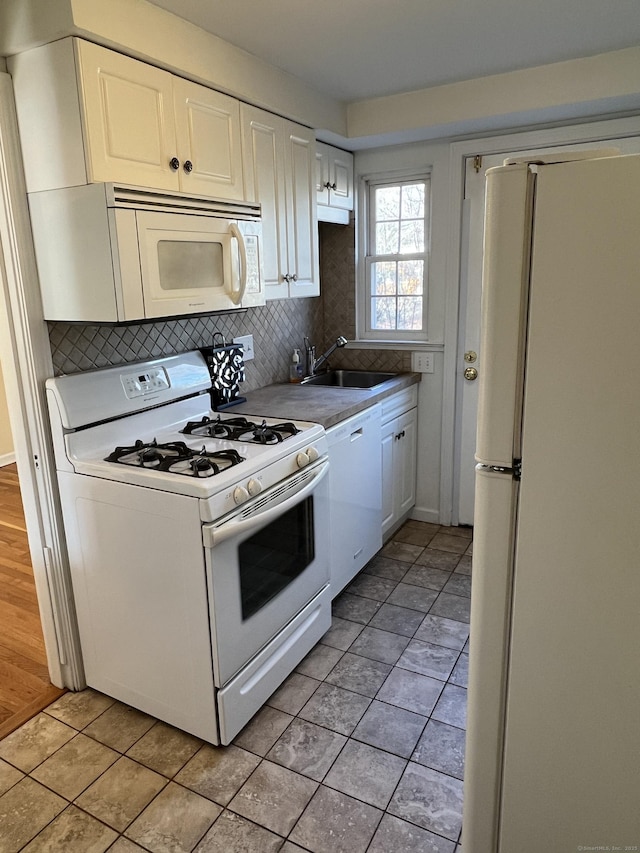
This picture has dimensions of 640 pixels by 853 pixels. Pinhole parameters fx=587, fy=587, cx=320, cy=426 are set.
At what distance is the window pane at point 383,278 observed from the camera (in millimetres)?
3531

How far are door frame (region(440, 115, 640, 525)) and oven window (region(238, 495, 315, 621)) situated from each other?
4.82 ft

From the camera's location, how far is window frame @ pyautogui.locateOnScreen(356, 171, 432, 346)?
133 inches

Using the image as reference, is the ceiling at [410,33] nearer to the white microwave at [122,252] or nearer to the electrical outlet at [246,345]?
the white microwave at [122,252]

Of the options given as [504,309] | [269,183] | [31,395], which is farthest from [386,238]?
[504,309]

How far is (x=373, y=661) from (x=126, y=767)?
99 centimetres

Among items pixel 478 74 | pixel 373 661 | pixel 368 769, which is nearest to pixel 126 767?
pixel 368 769

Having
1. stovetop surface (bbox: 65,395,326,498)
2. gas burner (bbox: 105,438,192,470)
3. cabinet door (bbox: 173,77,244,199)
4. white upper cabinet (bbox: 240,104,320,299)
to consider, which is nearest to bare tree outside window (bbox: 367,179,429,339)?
white upper cabinet (bbox: 240,104,320,299)

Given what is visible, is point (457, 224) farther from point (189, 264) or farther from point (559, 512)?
point (559, 512)

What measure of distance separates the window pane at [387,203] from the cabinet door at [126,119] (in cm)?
175

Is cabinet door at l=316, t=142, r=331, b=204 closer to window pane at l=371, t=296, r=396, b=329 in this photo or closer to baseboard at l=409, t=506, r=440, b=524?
window pane at l=371, t=296, r=396, b=329

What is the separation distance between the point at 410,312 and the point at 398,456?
890 millimetres

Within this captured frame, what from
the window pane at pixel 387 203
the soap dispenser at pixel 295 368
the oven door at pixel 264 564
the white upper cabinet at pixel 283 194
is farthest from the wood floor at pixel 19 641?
the window pane at pixel 387 203

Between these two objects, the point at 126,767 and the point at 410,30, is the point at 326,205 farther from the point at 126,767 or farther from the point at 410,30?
the point at 126,767

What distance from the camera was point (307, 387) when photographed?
122 inches
